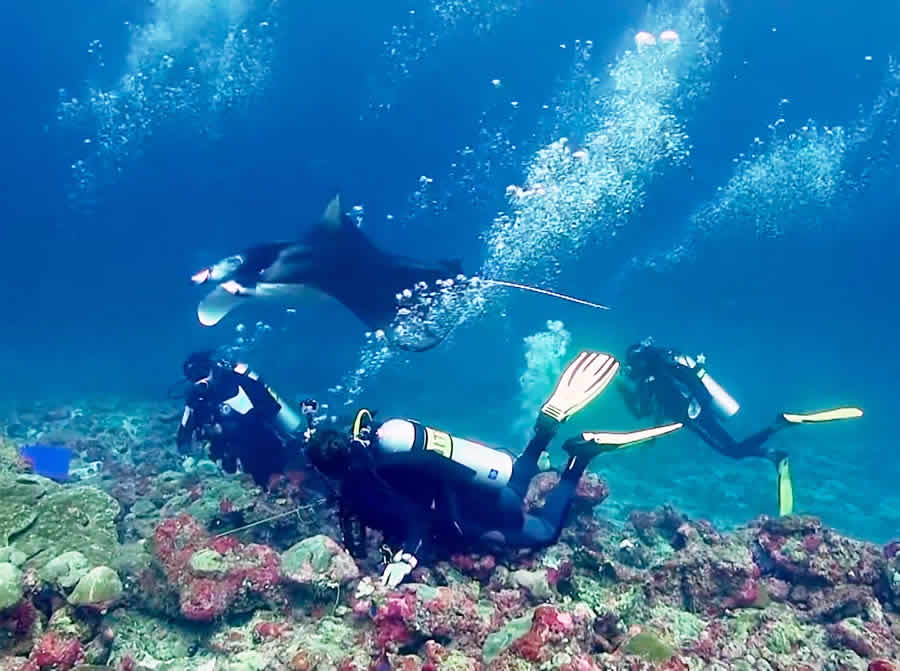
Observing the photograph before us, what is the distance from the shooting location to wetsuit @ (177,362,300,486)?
8.02 m

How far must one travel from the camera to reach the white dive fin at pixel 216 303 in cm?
821

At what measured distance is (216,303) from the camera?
831cm

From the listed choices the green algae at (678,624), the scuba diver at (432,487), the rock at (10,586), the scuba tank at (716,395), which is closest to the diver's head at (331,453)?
the scuba diver at (432,487)

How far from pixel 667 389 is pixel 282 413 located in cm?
626

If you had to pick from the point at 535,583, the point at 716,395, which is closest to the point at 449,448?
the point at 535,583

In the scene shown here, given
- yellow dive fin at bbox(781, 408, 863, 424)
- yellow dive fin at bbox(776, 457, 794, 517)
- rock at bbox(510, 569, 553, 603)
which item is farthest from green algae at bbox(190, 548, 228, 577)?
yellow dive fin at bbox(781, 408, 863, 424)

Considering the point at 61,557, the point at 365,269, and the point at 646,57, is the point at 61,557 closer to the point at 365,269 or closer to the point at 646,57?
the point at 365,269

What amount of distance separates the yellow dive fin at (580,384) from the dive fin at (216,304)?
4.33m

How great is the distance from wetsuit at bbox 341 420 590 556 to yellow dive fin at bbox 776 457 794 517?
204 inches

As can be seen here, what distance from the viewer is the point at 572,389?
7.35 m

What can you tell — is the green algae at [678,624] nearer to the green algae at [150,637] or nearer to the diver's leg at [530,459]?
the diver's leg at [530,459]

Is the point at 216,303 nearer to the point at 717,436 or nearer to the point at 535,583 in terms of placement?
the point at 535,583

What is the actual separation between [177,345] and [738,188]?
65.1 m

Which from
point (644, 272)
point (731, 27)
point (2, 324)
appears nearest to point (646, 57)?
point (731, 27)
